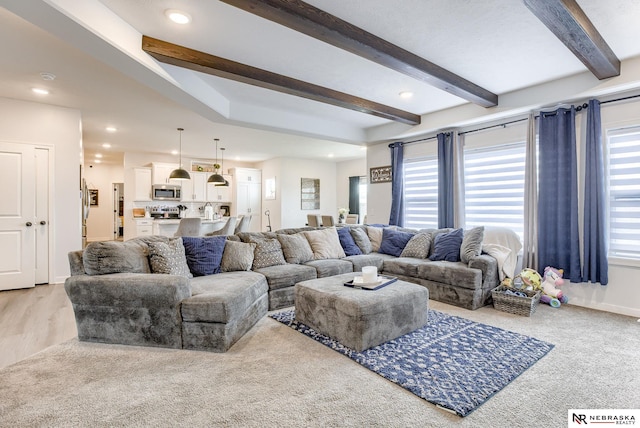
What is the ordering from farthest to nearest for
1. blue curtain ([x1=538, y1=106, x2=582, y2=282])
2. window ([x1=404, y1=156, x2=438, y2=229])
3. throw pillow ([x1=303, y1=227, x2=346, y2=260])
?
window ([x1=404, y1=156, x2=438, y2=229]) → throw pillow ([x1=303, y1=227, x2=346, y2=260]) → blue curtain ([x1=538, y1=106, x2=582, y2=282])

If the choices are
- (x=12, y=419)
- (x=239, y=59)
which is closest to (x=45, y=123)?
(x=239, y=59)

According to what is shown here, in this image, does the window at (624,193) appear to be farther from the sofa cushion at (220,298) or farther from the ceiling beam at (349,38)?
the sofa cushion at (220,298)

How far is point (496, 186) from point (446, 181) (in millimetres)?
723

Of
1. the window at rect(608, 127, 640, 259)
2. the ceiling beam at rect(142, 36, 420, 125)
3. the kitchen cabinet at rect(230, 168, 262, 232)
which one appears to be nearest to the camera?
the ceiling beam at rect(142, 36, 420, 125)

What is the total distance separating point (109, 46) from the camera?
246cm

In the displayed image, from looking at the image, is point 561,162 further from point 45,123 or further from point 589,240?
point 45,123

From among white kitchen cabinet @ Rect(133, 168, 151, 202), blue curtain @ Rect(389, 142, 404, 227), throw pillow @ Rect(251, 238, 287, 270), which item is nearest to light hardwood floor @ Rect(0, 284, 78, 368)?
throw pillow @ Rect(251, 238, 287, 270)

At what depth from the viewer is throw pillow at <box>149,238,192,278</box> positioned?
2.91m

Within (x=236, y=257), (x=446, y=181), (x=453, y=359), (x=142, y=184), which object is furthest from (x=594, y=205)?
(x=142, y=184)

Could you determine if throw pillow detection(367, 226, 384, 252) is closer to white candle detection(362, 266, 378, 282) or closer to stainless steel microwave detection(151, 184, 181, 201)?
white candle detection(362, 266, 378, 282)

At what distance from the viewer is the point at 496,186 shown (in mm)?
4637

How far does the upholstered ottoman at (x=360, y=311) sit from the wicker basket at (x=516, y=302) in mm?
1181

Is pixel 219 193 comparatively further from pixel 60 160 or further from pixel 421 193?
pixel 421 193

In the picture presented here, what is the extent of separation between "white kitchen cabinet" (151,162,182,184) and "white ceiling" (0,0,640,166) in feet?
9.60
